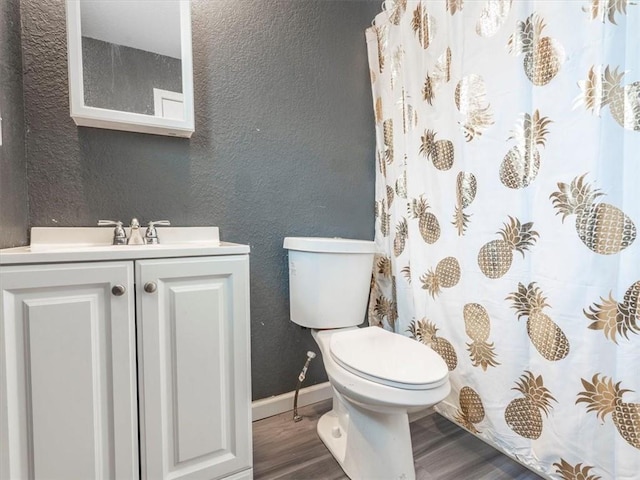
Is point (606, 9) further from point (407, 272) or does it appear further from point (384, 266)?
point (384, 266)

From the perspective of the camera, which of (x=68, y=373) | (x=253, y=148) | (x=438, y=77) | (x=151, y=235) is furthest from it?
(x=253, y=148)

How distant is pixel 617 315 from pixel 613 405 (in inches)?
9.7

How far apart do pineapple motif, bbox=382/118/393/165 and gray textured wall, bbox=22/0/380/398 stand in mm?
120

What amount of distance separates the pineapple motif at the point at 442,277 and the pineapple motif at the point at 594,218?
16.2 inches

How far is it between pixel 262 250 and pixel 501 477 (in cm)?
123

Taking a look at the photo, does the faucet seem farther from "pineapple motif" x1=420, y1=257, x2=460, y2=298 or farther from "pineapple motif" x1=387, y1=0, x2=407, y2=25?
"pineapple motif" x1=387, y1=0, x2=407, y2=25

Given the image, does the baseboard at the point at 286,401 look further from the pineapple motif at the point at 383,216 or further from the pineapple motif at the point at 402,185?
the pineapple motif at the point at 402,185

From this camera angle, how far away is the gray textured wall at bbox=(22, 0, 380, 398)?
42.5 inches

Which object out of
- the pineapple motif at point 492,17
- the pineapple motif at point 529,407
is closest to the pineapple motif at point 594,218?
the pineapple motif at point 529,407

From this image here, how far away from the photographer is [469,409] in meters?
1.23

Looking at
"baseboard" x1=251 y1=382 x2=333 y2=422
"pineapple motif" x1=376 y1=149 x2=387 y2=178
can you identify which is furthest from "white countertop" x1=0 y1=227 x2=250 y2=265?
"pineapple motif" x1=376 y1=149 x2=387 y2=178

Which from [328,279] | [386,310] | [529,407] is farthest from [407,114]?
[529,407]

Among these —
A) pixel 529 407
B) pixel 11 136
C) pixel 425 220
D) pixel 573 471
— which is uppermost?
pixel 11 136

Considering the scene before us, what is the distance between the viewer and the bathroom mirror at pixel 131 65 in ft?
3.49
